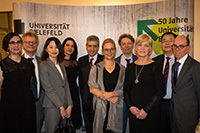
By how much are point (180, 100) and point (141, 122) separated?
63 cm

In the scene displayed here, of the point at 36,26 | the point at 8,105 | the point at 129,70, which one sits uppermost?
the point at 36,26

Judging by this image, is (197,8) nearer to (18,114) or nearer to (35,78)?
(35,78)

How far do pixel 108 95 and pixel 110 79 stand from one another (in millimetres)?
260

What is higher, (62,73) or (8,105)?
(62,73)

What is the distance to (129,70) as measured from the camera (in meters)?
2.93

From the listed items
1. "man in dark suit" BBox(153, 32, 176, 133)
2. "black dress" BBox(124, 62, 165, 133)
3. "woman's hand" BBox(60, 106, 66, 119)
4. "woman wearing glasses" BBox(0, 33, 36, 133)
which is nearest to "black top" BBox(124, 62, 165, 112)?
"black dress" BBox(124, 62, 165, 133)

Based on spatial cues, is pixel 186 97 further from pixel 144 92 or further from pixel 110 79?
pixel 110 79

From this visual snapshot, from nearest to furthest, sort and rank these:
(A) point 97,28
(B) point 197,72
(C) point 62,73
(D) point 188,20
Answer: (B) point 197,72 → (C) point 62,73 → (D) point 188,20 → (A) point 97,28

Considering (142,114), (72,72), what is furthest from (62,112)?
(142,114)

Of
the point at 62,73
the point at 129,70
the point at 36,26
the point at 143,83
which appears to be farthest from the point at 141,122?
the point at 36,26

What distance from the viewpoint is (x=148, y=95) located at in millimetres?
2744

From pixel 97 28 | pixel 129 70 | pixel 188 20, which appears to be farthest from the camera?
pixel 97 28

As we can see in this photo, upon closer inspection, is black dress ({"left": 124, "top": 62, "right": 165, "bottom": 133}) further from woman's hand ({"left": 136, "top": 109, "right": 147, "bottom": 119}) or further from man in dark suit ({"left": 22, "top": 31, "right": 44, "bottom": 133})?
man in dark suit ({"left": 22, "top": 31, "right": 44, "bottom": 133})

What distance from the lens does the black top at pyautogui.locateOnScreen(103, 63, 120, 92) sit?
3076mm
